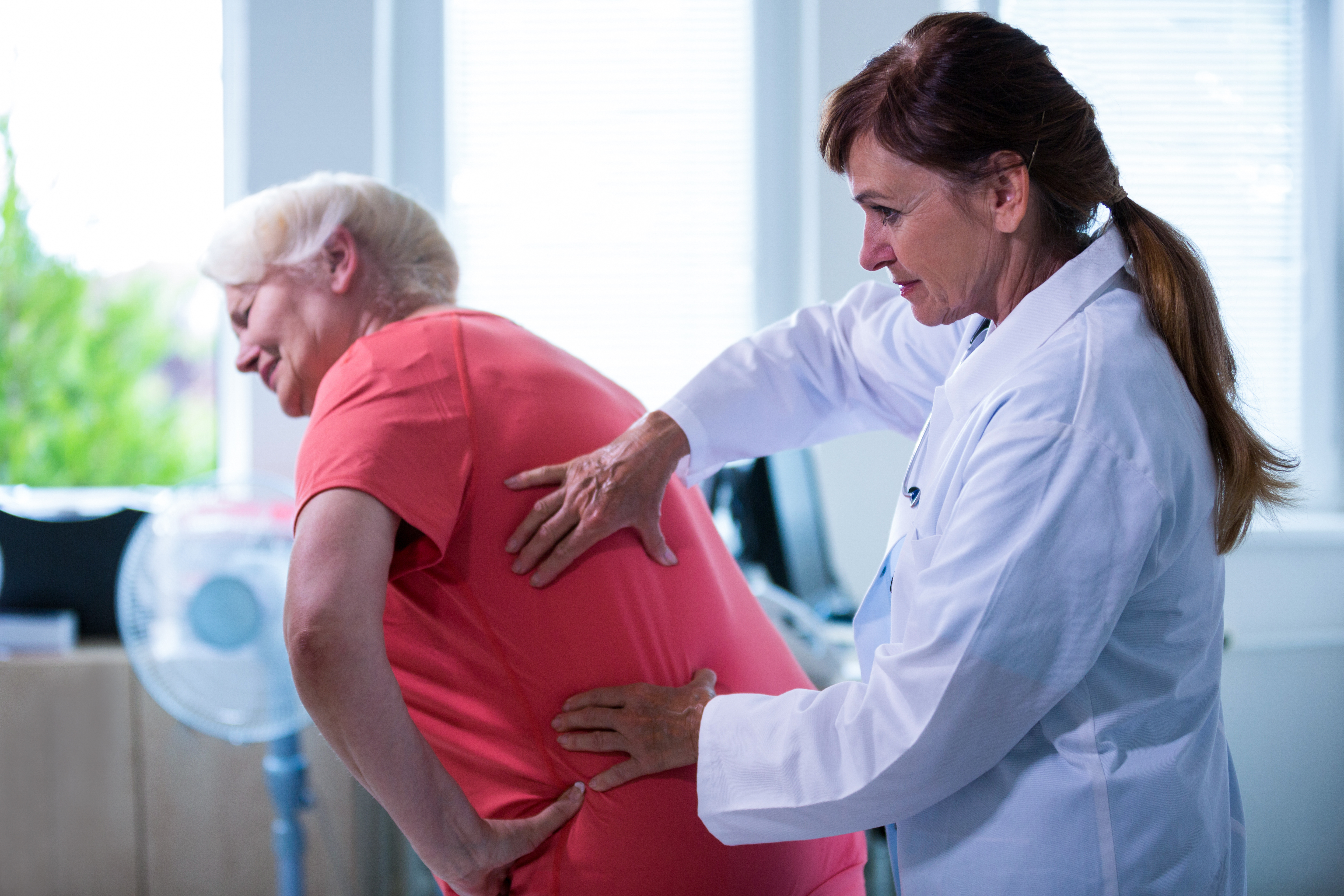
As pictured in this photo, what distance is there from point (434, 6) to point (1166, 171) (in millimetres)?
2100

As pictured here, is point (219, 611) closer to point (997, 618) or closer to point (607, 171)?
point (997, 618)

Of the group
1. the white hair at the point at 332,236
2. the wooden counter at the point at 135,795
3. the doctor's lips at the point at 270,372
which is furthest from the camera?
the wooden counter at the point at 135,795

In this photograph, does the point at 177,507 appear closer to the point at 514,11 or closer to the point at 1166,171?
the point at 514,11

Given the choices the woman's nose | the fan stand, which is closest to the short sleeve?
the woman's nose

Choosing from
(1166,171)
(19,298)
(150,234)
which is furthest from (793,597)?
(19,298)

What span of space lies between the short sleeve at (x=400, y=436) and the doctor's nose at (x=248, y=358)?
1.19ft

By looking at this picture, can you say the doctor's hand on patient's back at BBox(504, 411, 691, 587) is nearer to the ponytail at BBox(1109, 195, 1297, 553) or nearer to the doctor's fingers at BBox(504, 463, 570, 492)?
the doctor's fingers at BBox(504, 463, 570, 492)

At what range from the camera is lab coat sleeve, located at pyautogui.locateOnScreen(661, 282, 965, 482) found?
1.22 metres

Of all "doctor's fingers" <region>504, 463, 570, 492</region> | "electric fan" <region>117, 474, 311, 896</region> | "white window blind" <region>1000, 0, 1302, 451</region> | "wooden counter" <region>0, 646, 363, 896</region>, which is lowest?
"wooden counter" <region>0, 646, 363, 896</region>

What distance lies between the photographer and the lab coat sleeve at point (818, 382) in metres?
1.22

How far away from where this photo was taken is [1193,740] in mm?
809

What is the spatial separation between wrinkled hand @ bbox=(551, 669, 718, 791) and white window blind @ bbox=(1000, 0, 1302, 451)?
233 cm

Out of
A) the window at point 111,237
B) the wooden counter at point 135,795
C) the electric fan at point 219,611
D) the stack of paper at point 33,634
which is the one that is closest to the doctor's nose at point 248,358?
the electric fan at point 219,611

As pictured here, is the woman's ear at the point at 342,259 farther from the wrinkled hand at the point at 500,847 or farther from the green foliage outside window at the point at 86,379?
the green foliage outside window at the point at 86,379
